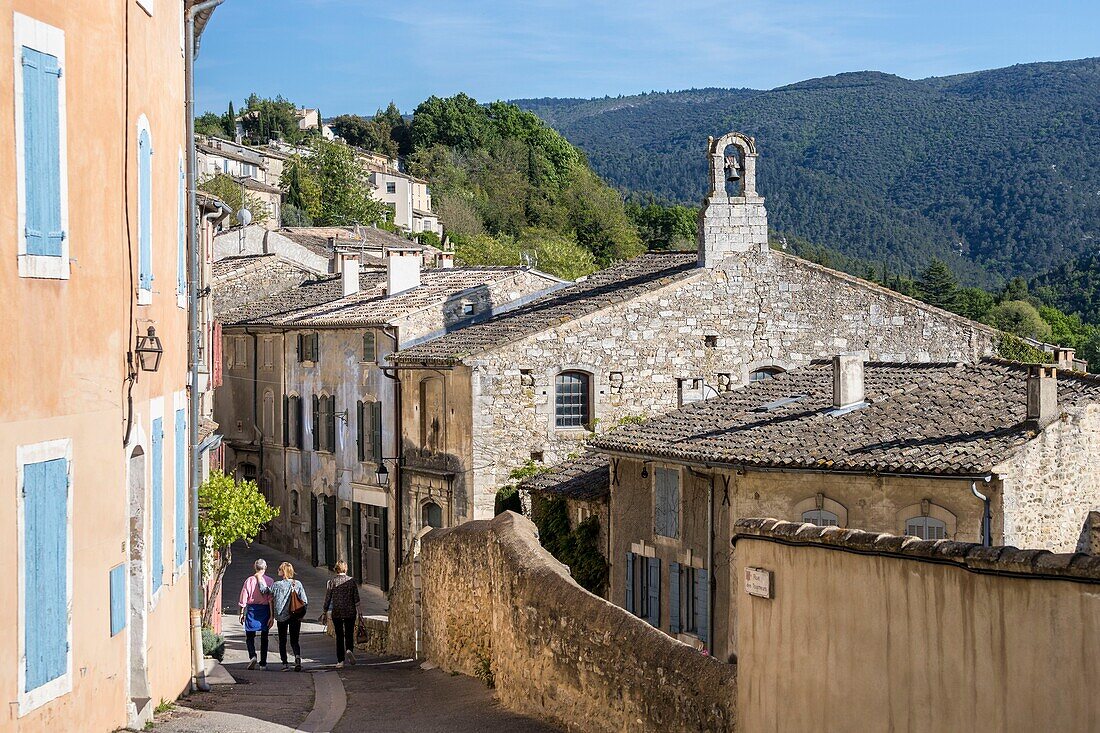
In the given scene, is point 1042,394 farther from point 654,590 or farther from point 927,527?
point 654,590

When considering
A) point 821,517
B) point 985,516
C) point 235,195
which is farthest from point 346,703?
point 235,195

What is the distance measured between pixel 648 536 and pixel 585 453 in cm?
641

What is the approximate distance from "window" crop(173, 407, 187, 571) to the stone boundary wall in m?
3.15

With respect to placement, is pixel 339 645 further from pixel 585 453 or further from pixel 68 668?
pixel 585 453

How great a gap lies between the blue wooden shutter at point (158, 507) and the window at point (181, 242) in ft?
7.26

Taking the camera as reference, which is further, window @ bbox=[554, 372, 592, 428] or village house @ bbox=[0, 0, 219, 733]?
window @ bbox=[554, 372, 592, 428]

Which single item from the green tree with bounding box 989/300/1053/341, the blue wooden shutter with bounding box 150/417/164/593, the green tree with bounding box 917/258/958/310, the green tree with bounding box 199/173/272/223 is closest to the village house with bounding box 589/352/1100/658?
the blue wooden shutter with bounding box 150/417/164/593

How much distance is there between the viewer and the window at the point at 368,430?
3572 centimetres

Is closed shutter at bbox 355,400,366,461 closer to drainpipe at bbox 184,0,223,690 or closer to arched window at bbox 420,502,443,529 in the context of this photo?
arched window at bbox 420,502,443,529

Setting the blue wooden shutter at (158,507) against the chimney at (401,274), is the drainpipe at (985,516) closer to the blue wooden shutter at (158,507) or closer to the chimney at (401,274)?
the blue wooden shutter at (158,507)

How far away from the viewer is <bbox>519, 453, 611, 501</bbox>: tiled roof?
91.8 feet

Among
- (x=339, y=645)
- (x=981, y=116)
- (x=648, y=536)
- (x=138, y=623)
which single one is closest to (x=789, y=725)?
(x=138, y=623)

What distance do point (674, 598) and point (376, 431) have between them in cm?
1341

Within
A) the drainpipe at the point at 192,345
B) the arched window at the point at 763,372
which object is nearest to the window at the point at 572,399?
the arched window at the point at 763,372
